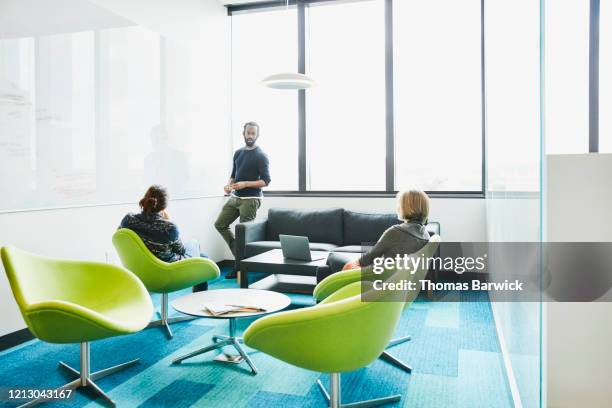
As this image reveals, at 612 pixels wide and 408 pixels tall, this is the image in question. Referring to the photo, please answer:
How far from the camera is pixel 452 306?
4082 mm

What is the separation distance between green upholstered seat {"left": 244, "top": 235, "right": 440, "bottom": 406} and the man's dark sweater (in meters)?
3.49

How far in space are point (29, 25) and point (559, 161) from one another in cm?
330

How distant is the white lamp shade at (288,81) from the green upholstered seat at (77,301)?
7.43 feet

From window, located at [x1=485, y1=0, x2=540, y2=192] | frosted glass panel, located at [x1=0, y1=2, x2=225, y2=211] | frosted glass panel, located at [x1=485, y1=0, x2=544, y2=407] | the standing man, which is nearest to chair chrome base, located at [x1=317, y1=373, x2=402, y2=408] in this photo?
frosted glass panel, located at [x1=485, y1=0, x2=544, y2=407]

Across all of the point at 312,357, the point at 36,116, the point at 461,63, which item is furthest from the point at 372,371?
the point at 461,63

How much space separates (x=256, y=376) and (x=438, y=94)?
375 centimetres

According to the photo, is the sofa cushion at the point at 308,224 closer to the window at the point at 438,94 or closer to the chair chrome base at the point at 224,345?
the window at the point at 438,94

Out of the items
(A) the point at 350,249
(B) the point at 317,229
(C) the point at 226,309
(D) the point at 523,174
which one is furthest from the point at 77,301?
(B) the point at 317,229

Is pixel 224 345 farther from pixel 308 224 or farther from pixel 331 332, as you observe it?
pixel 308 224

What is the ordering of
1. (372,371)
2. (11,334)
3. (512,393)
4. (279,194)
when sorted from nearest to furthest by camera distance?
(512,393) → (372,371) → (11,334) → (279,194)

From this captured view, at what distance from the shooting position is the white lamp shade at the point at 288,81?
4.26 metres

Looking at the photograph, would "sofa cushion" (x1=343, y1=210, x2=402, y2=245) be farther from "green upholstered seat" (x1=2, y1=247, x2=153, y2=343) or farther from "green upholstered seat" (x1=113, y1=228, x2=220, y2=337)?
→ "green upholstered seat" (x1=2, y1=247, x2=153, y2=343)

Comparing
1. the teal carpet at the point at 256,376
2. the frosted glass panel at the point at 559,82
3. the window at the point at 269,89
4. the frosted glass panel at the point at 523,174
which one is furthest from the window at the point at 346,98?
the frosted glass panel at the point at 559,82

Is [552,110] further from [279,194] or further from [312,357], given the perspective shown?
[279,194]
